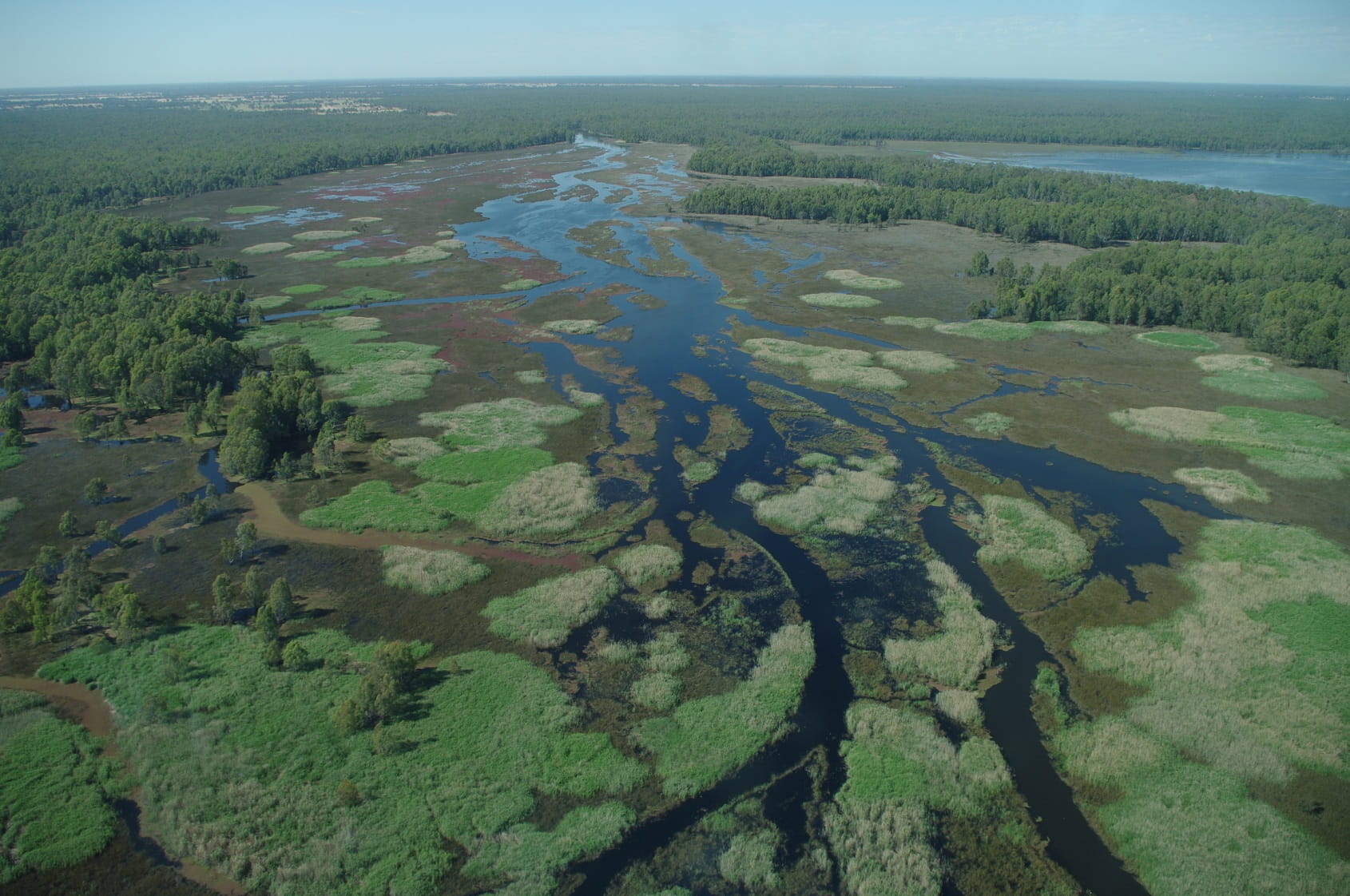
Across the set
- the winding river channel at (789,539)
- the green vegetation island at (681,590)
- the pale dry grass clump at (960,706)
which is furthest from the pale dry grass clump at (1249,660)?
the pale dry grass clump at (960,706)

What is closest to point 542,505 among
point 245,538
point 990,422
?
point 245,538

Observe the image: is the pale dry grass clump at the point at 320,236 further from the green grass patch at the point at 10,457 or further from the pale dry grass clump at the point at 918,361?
the pale dry grass clump at the point at 918,361

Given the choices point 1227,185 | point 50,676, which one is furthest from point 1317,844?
point 1227,185

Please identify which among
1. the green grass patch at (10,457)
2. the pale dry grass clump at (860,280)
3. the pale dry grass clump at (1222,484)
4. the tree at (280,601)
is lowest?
the tree at (280,601)

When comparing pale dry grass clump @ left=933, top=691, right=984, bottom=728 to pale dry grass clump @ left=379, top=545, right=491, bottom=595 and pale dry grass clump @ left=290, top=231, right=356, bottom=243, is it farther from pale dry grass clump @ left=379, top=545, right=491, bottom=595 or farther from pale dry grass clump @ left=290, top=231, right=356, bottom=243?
pale dry grass clump @ left=290, top=231, right=356, bottom=243

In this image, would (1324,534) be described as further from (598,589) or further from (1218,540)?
(598,589)

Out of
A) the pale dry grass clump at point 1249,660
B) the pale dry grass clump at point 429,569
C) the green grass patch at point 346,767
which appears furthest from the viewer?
the pale dry grass clump at point 429,569

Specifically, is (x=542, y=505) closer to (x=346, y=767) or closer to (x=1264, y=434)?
(x=346, y=767)

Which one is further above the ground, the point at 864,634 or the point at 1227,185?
the point at 1227,185
